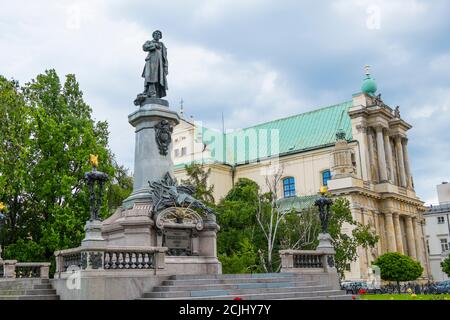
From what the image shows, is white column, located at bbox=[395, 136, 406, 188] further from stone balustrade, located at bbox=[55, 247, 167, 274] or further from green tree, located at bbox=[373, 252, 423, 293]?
stone balustrade, located at bbox=[55, 247, 167, 274]

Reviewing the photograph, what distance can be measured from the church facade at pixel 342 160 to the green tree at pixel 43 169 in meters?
33.4

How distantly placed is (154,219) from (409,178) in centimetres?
6340

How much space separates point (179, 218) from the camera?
19.4 metres

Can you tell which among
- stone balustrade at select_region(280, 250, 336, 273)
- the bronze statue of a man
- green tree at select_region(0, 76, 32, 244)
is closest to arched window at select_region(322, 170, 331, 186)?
green tree at select_region(0, 76, 32, 244)

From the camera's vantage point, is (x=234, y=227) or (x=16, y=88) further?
(x=234, y=227)

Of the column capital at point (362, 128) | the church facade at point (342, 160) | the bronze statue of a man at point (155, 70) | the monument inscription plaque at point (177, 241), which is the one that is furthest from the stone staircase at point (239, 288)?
the column capital at point (362, 128)

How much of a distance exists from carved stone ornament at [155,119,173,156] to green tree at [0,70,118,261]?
11.4 m

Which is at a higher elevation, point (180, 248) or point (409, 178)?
point (409, 178)

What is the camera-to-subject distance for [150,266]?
16469 mm

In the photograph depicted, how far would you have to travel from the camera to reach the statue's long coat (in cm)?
2206
